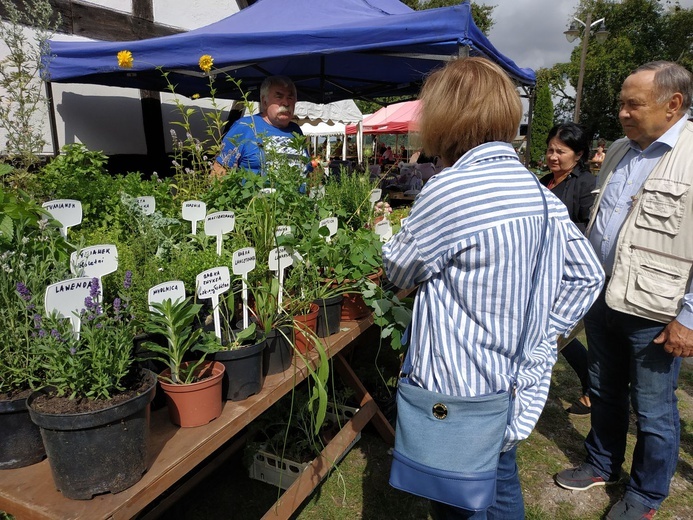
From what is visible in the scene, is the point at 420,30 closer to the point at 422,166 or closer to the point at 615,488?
the point at 615,488

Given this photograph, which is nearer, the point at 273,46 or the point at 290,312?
the point at 290,312

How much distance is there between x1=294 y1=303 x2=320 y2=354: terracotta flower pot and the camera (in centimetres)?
166

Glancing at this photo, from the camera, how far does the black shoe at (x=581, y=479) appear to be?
2502 millimetres

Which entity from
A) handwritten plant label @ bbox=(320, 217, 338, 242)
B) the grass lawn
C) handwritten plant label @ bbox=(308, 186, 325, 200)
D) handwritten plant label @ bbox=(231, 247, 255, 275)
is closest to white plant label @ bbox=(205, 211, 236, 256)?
handwritten plant label @ bbox=(231, 247, 255, 275)

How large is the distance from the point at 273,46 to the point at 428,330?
9.96 ft

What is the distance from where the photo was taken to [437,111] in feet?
4.37

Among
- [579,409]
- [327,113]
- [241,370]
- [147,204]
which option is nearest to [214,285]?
[241,370]

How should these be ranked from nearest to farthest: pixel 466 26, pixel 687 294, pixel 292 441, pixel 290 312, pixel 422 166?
pixel 290 312
pixel 687 294
pixel 292 441
pixel 466 26
pixel 422 166

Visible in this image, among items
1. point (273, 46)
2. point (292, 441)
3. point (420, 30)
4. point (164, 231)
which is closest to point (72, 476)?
point (164, 231)

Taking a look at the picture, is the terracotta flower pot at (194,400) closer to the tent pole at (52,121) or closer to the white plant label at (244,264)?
the white plant label at (244,264)

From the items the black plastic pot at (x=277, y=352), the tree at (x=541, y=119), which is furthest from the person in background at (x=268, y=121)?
the tree at (x=541, y=119)

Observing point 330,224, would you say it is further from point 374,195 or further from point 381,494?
point 381,494

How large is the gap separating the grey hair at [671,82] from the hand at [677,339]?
2.98ft

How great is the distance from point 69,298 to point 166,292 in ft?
0.79
